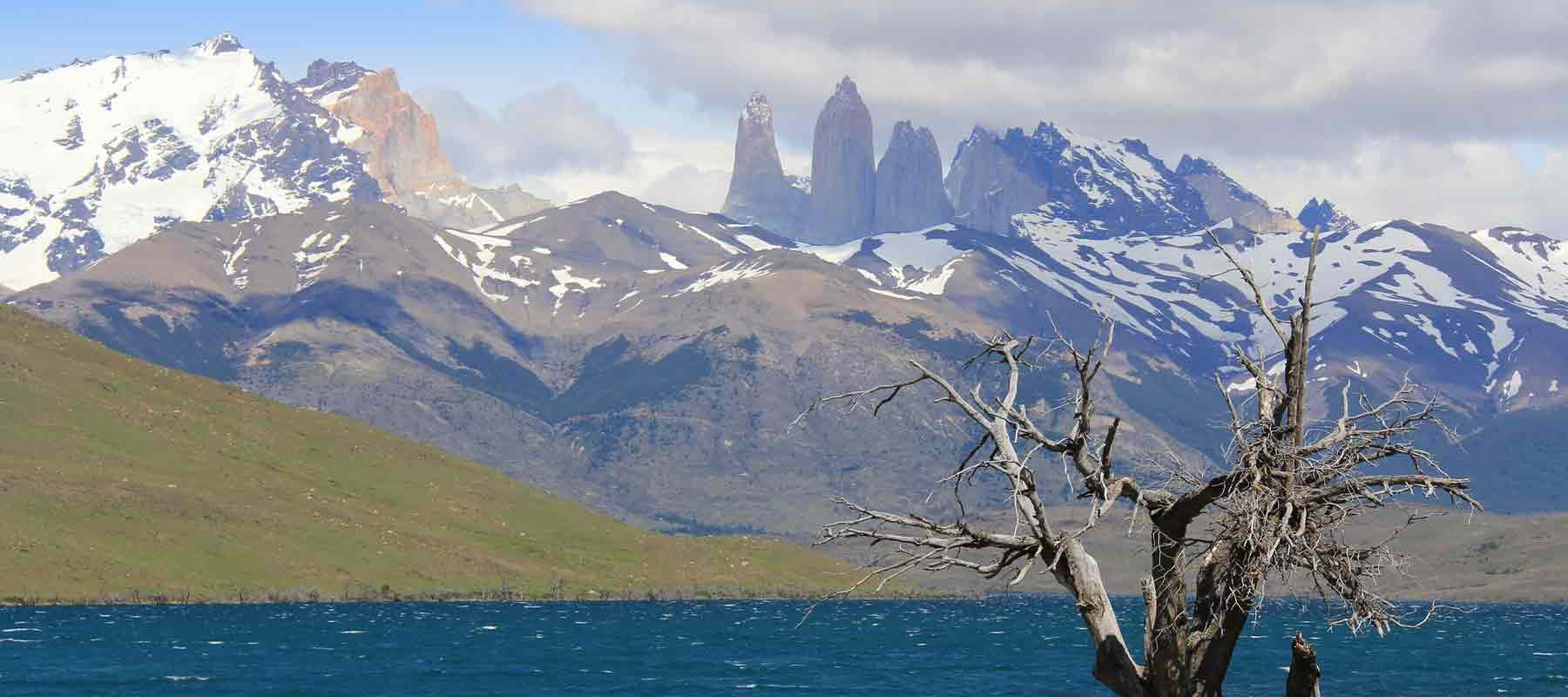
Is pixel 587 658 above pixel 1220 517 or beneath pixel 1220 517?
beneath

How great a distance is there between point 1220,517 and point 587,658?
357 feet

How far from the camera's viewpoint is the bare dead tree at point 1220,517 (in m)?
27.3

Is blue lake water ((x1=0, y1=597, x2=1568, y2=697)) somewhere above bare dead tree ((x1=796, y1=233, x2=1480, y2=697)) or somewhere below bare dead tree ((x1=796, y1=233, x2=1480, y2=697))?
below

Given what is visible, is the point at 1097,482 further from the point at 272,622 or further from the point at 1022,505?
the point at 272,622

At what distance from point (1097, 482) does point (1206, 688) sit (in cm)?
357

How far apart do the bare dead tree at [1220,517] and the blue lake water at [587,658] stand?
7553 centimetres

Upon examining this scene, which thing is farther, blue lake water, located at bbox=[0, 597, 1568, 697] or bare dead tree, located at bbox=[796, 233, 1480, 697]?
blue lake water, located at bbox=[0, 597, 1568, 697]

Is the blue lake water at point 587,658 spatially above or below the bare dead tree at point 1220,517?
below

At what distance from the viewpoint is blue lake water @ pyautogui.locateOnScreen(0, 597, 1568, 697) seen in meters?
107

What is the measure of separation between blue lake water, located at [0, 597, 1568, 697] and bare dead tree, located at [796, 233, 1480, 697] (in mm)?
75531

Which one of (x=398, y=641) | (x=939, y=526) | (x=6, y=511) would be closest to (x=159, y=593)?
(x=6, y=511)

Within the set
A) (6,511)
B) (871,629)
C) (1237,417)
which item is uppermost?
(1237,417)

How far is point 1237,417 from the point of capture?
2748cm

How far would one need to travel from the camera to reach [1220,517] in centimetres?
2884
